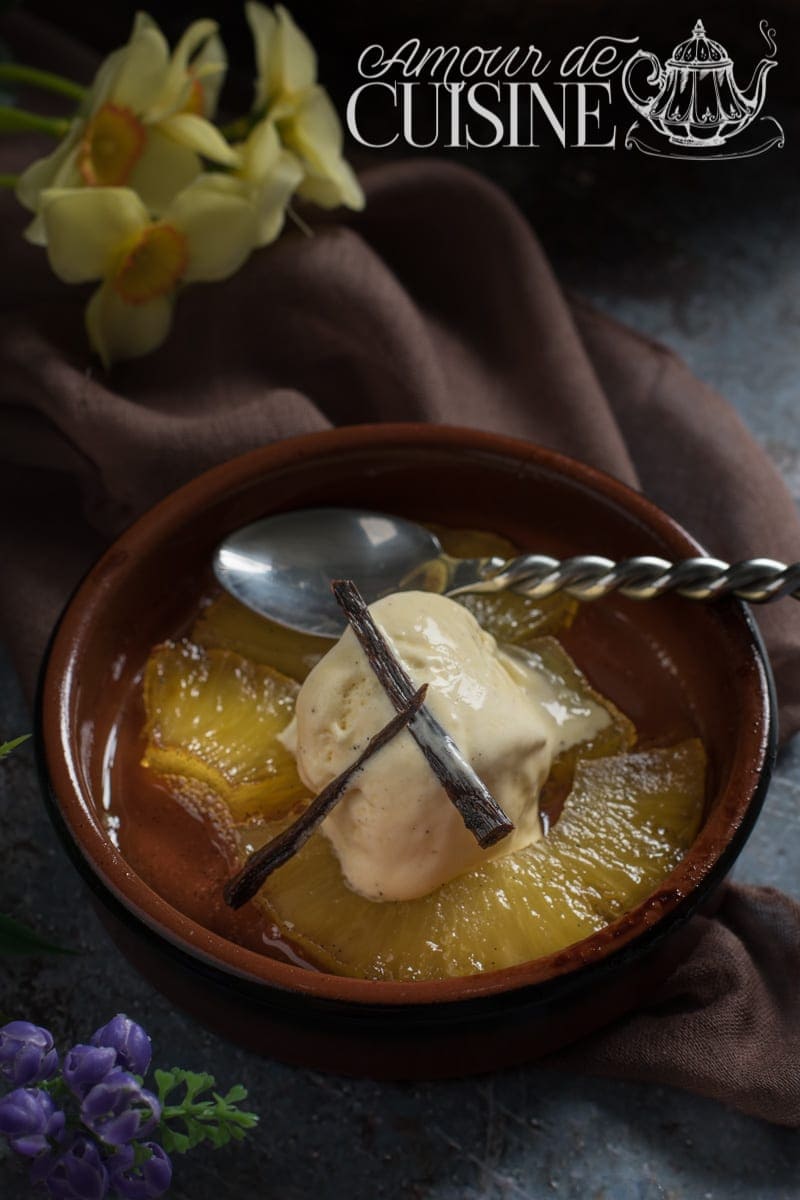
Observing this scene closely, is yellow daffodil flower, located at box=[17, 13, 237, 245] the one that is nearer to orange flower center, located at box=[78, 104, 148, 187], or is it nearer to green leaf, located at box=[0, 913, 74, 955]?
orange flower center, located at box=[78, 104, 148, 187]

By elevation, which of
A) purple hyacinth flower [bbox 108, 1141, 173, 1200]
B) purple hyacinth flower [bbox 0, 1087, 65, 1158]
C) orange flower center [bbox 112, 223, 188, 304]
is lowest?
purple hyacinth flower [bbox 108, 1141, 173, 1200]

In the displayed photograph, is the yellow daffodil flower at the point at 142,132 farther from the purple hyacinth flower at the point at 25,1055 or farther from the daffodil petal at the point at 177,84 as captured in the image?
the purple hyacinth flower at the point at 25,1055

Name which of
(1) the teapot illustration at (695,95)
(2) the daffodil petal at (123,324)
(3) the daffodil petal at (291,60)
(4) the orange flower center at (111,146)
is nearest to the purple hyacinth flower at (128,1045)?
(2) the daffodil petal at (123,324)

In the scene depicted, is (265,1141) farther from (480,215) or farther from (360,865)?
(480,215)

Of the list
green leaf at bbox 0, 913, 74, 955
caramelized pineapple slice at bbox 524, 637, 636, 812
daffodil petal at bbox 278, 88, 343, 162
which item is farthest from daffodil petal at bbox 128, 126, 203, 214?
green leaf at bbox 0, 913, 74, 955

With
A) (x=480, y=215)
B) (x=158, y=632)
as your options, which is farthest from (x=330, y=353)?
(x=158, y=632)

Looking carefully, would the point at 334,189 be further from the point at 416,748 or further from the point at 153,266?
the point at 416,748

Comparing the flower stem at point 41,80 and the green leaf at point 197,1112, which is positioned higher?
the flower stem at point 41,80
